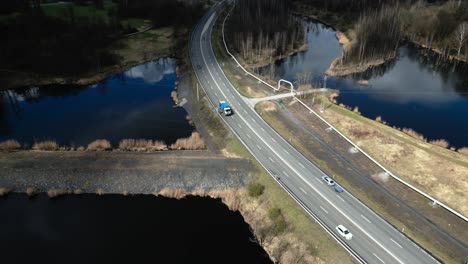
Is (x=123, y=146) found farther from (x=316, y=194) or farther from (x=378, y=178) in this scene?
(x=378, y=178)

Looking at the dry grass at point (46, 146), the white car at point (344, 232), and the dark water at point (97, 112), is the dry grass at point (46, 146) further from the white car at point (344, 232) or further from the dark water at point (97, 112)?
the white car at point (344, 232)

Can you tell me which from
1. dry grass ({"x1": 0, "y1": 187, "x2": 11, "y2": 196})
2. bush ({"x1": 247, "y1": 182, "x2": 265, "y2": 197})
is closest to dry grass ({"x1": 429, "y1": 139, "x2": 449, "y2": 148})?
bush ({"x1": 247, "y1": 182, "x2": 265, "y2": 197})

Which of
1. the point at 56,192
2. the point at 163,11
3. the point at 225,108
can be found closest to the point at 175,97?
the point at 225,108

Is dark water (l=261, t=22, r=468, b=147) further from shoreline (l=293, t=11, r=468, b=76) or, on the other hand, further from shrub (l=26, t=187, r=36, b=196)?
shrub (l=26, t=187, r=36, b=196)

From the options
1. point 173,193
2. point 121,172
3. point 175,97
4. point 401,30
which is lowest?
point 173,193

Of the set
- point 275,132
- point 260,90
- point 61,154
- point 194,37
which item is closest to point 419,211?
point 275,132

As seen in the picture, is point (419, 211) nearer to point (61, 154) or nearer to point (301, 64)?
point (61, 154)

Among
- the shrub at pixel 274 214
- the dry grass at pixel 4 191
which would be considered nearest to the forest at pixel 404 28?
the shrub at pixel 274 214
